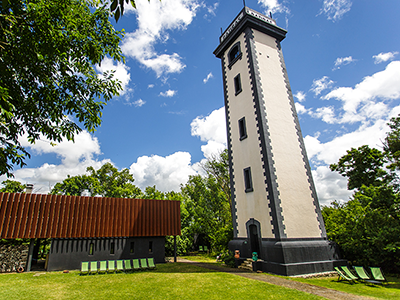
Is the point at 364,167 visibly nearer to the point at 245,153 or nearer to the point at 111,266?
the point at 245,153

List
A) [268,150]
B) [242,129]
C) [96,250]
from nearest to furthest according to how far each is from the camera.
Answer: [268,150] → [96,250] → [242,129]

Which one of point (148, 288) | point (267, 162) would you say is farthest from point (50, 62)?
point (267, 162)

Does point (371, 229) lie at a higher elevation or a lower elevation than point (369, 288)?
higher

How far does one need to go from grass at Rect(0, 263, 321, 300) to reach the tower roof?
20.2 m

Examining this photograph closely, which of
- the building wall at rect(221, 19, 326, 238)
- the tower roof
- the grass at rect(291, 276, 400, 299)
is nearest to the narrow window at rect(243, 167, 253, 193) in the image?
the building wall at rect(221, 19, 326, 238)

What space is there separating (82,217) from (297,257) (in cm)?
1634

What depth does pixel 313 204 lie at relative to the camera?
15789mm

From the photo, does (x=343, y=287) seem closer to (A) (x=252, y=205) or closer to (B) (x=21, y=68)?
(A) (x=252, y=205)

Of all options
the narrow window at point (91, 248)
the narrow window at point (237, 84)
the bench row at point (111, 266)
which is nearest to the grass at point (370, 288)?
the bench row at point (111, 266)

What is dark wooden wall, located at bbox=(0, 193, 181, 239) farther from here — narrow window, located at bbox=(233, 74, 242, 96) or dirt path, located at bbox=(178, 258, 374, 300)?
narrow window, located at bbox=(233, 74, 242, 96)

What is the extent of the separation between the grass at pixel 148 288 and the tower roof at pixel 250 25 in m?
20.2

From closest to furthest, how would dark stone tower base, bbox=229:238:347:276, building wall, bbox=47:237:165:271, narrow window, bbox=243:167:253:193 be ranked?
dark stone tower base, bbox=229:238:347:276 → narrow window, bbox=243:167:253:193 → building wall, bbox=47:237:165:271

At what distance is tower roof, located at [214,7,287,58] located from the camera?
1975cm

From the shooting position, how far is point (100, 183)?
44.8m
